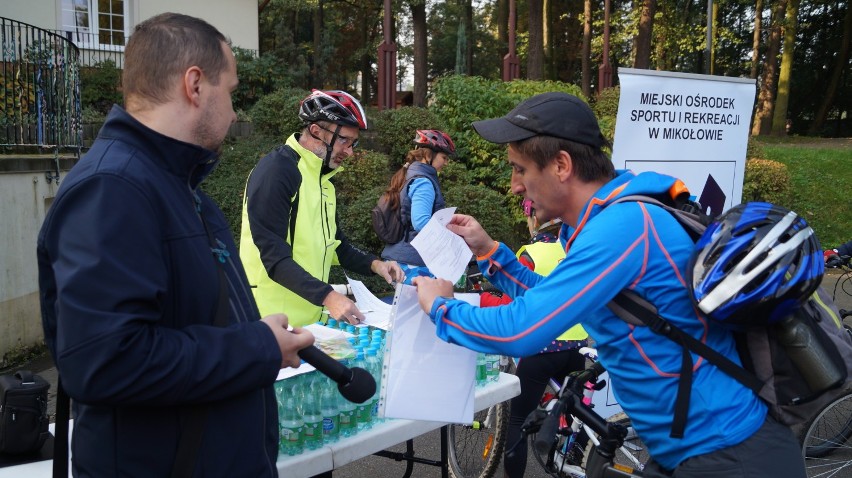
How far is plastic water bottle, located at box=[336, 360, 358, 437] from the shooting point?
2902 mm

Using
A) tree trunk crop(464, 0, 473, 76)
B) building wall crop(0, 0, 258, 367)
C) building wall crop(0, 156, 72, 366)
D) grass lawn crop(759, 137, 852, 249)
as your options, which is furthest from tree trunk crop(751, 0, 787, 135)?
building wall crop(0, 156, 72, 366)

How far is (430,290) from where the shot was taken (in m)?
2.41

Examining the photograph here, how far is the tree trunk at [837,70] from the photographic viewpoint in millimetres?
31180

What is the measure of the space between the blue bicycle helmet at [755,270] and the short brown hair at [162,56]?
1.35 m

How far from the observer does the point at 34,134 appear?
331 inches

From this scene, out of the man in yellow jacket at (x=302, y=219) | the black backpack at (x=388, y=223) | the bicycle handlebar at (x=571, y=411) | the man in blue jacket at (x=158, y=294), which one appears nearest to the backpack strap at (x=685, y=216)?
the bicycle handlebar at (x=571, y=411)

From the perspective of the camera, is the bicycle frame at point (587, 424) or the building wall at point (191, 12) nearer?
the bicycle frame at point (587, 424)

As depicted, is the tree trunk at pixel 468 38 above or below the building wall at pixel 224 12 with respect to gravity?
above

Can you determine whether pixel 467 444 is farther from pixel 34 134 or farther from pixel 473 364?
pixel 34 134

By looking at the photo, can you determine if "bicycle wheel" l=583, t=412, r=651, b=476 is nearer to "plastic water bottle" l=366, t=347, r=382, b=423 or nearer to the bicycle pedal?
the bicycle pedal

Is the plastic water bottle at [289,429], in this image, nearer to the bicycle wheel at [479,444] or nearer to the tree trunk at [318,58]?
the bicycle wheel at [479,444]

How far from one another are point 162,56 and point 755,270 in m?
1.55

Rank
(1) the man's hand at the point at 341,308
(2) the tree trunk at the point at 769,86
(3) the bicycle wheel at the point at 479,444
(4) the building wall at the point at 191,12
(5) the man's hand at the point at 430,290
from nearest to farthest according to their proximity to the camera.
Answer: (5) the man's hand at the point at 430,290 → (1) the man's hand at the point at 341,308 → (3) the bicycle wheel at the point at 479,444 → (4) the building wall at the point at 191,12 → (2) the tree trunk at the point at 769,86

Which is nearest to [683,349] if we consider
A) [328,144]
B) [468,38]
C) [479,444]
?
[328,144]
